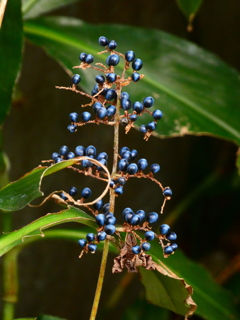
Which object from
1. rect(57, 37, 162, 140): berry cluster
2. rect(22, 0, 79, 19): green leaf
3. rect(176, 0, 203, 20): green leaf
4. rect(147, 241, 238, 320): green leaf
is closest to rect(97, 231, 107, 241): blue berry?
rect(57, 37, 162, 140): berry cluster

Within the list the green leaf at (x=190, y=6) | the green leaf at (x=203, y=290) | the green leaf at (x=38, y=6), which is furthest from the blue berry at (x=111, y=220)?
the green leaf at (x=38, y=6)

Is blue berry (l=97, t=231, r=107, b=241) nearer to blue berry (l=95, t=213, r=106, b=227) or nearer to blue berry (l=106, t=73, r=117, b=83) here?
blue berry (l=95, t=213, r=106, b=227)

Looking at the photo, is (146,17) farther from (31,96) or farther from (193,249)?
(193,249)

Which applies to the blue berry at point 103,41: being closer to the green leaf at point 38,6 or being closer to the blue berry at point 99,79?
the blue berry at point 99,79

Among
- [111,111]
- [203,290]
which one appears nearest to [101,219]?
[111,111]

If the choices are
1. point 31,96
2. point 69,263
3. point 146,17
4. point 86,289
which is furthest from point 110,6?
point 86,289
